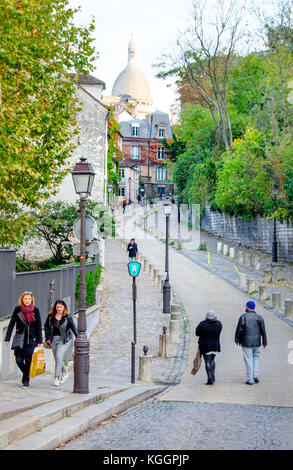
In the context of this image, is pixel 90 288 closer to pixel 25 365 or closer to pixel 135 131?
pixel 25 365

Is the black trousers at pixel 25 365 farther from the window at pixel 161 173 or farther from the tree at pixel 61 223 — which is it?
the window at pixel 161 173

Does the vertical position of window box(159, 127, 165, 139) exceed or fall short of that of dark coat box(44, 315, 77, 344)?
it exceeds it

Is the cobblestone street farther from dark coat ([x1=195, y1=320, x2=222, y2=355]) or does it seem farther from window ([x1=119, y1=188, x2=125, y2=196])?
window ([x1=119, y1=188, x2=125, y2=196])

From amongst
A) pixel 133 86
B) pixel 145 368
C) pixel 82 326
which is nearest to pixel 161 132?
pixel 133 86

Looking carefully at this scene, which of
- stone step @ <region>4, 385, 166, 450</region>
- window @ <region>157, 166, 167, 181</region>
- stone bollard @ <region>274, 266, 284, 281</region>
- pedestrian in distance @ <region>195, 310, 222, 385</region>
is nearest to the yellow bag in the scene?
stone step @ <region>4, 385, 166, 450</region>

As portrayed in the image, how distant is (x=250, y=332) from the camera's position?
1297 centimetres

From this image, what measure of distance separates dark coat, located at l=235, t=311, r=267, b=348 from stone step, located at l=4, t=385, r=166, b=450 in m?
2.36

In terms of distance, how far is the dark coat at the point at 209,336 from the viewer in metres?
13.0

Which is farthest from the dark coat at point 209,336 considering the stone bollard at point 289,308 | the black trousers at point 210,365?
the stone bollard at point 289,308

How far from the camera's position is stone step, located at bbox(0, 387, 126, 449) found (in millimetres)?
7449

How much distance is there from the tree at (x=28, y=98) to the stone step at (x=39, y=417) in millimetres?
5350

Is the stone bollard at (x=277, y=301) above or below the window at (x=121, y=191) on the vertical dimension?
below
